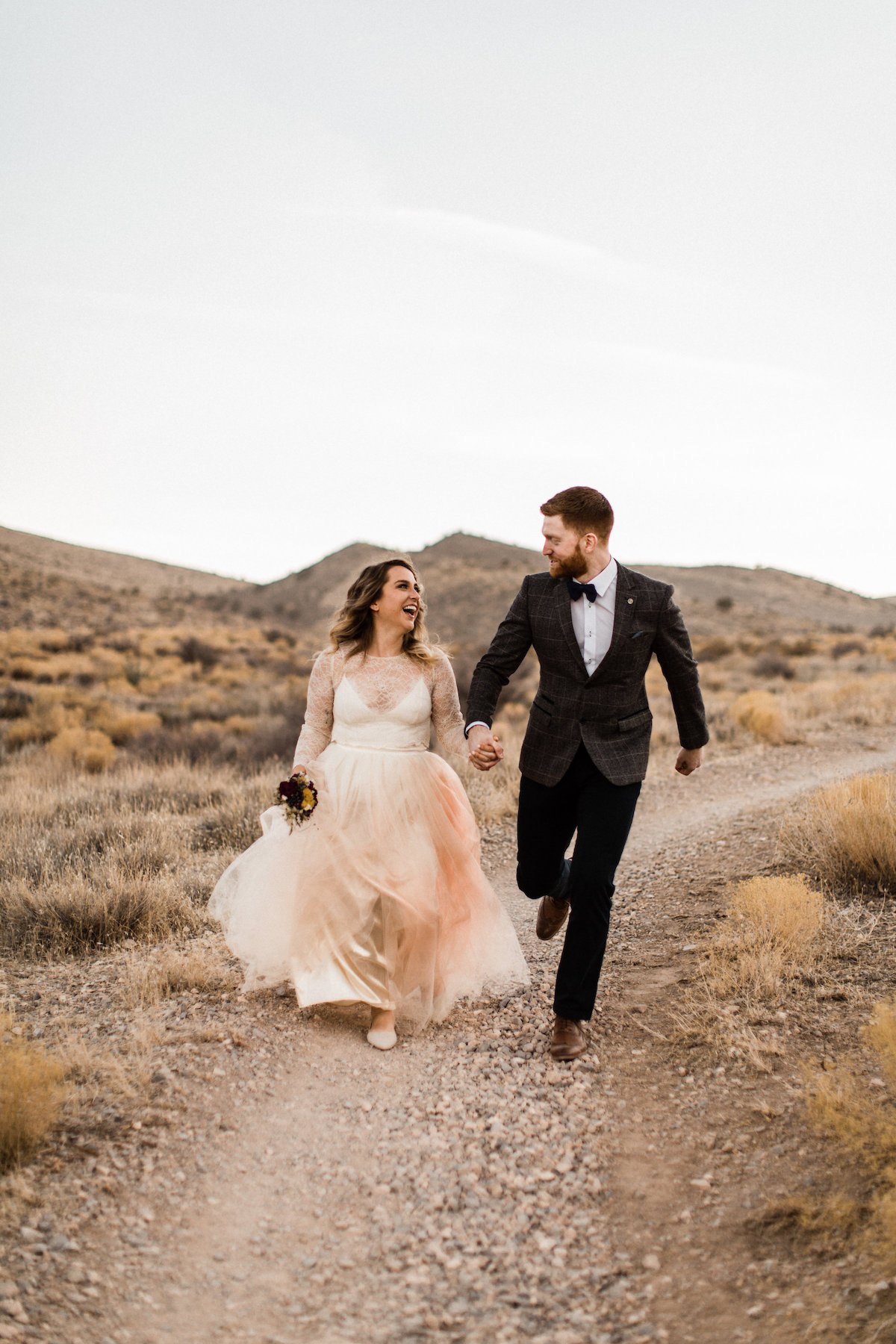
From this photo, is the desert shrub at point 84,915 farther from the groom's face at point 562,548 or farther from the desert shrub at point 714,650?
the desert shrub at point 714,650

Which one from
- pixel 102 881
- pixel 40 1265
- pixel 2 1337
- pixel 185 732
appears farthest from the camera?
pixel 185 732

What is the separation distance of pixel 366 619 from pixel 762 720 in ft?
30.7

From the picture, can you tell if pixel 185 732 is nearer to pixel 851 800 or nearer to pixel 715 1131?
pixel 851 800

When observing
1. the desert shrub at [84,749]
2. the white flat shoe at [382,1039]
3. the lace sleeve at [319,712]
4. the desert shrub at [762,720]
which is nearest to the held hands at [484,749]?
the lace sleeve at [319,712]

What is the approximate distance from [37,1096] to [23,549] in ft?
216

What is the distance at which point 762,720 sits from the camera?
484 inches

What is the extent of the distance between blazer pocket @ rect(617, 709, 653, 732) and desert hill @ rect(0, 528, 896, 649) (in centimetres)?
152

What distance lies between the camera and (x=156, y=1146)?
3.18 meters

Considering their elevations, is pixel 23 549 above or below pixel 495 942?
above

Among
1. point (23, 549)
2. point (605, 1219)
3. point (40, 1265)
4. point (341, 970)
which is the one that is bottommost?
point (40, 1265)

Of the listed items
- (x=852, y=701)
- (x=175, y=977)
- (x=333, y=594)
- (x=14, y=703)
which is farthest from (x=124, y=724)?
(x=333, y=594)

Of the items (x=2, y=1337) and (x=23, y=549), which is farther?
(x=23, y=549)

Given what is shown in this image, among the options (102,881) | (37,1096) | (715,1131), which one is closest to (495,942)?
(715,1131)

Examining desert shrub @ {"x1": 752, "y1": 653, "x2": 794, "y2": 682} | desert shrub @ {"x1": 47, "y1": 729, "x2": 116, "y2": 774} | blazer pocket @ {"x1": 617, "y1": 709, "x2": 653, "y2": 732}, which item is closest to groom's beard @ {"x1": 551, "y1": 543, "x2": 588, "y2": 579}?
blazer pocket @ {"x1": 617, "y1": 709, "x2": 653, "y2": 732}
